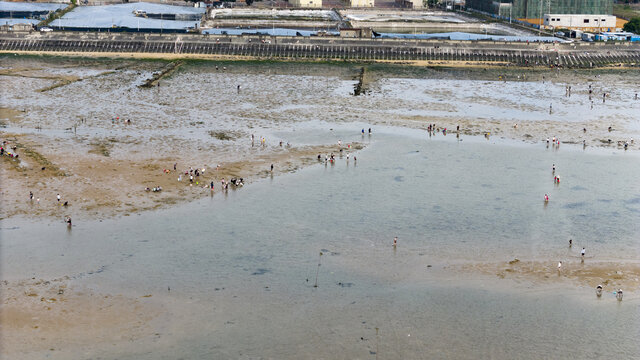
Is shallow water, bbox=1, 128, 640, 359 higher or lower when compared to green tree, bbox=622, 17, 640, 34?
lower

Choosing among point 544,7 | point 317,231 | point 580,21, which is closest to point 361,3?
point 544,7

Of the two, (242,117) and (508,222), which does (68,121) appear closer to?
(242,117)

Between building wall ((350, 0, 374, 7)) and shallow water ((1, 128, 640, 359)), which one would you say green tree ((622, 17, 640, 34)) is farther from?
shallow water ((1, 128, 640, 359))

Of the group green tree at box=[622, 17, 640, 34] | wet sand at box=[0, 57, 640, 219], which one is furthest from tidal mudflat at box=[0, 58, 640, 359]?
green tree at box=[622, 17, 640, 34]

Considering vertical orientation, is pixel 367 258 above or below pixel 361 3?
below

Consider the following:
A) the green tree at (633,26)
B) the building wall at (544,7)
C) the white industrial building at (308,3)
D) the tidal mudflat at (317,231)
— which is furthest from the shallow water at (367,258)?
the white industrial building at (308,3)

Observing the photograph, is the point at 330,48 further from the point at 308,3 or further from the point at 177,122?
the point at 308,3

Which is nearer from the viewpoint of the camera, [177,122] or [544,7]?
[177,122]
